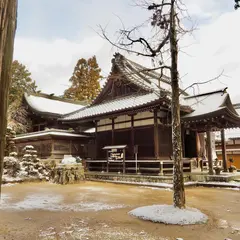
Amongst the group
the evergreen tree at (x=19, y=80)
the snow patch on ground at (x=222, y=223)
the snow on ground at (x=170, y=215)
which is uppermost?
the evergreen tree at (x=19, y=80)

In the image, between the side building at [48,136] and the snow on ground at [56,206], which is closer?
the snow on ground at [56,206]

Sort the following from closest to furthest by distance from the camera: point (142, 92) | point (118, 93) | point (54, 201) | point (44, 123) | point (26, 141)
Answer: point (54, 201)
point (142, 92)
point (118, 93)
point (26, 141)
point (44, 123)

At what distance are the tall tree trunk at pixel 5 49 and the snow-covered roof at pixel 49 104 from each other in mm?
22153

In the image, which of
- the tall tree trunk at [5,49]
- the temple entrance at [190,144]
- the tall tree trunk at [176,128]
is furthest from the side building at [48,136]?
the tall tree trunk at [5,49]

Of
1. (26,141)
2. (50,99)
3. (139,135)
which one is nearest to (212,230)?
(139,135)

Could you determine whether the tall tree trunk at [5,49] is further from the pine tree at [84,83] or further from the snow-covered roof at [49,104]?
the pine tree at [84,83]

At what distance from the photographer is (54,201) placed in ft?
27.4

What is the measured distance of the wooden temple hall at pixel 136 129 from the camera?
49.4 feet

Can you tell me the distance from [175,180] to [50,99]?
24381mm

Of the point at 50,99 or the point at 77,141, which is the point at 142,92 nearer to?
the point at 77,141

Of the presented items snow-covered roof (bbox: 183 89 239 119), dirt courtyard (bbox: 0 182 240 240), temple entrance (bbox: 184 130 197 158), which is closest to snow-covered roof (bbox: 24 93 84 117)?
temple entrance (bbox: 184 130 197 158)

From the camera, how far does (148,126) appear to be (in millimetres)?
16062

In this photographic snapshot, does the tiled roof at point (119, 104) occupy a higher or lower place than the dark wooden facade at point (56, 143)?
higher

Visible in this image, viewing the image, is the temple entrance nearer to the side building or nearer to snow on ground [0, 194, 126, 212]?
the side building
